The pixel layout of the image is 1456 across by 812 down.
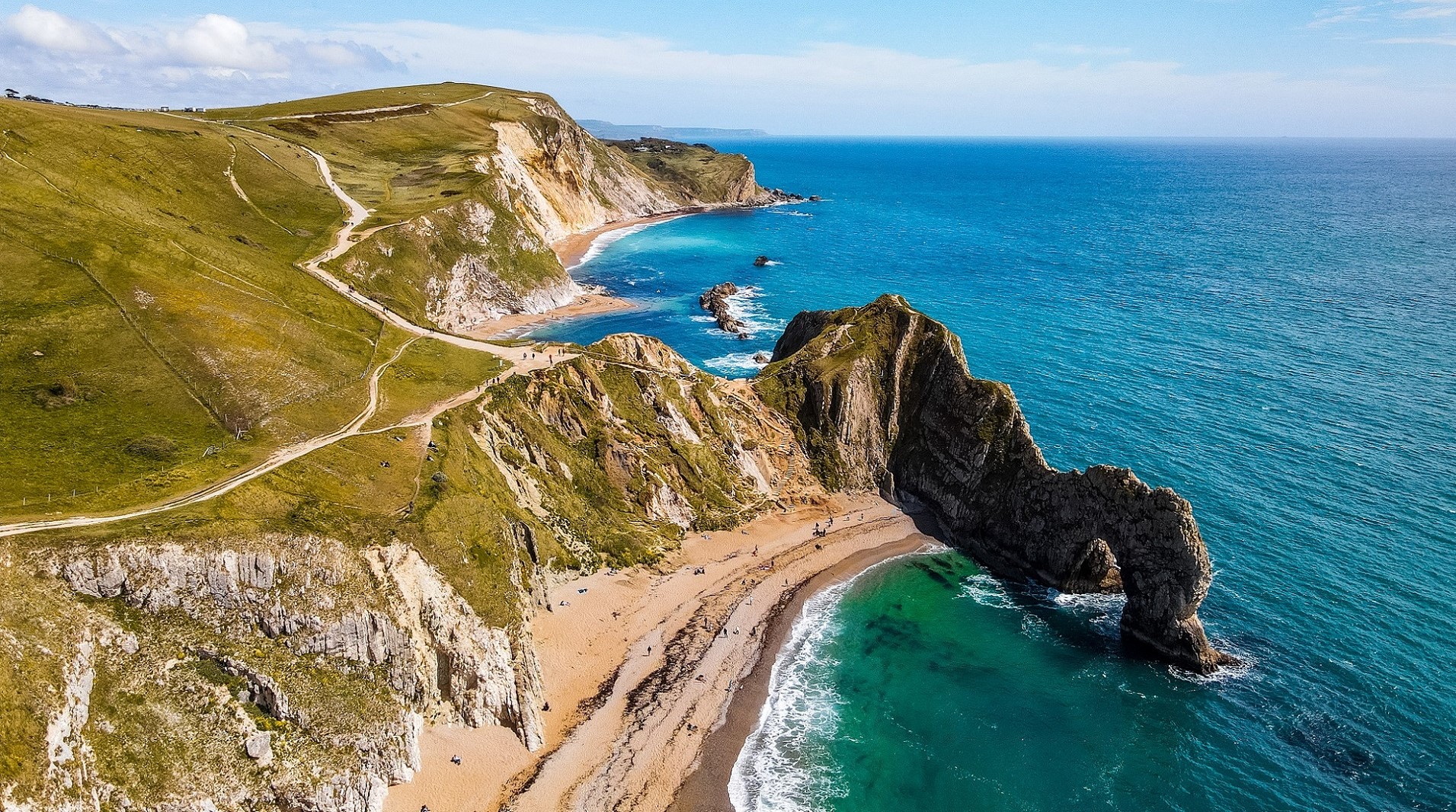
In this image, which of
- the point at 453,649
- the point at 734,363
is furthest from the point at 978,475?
the point at 453,649

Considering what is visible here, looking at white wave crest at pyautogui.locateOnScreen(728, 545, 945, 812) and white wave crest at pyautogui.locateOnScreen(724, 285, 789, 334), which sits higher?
white wave crest at pyautogui.locateOnScreen(724, 285, 789, 334)

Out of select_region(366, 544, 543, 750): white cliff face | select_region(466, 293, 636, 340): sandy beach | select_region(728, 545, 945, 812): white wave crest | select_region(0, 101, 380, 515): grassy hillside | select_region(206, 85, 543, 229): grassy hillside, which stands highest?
select_region(206, 85, 543, 229): grassy hillside

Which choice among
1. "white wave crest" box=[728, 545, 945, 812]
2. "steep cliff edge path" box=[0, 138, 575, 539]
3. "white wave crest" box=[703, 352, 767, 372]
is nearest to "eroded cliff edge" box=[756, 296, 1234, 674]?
"white wave crest" box=[703, 352, 767, 372]

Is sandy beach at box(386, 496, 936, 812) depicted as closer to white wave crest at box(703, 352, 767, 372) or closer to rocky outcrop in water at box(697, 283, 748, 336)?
white wave crest at box(703, 352, 767, 372)

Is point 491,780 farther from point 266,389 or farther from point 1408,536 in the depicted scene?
point 1408,536

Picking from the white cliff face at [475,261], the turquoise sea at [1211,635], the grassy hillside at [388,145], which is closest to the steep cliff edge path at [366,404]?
the white cliff face at [475,261]
